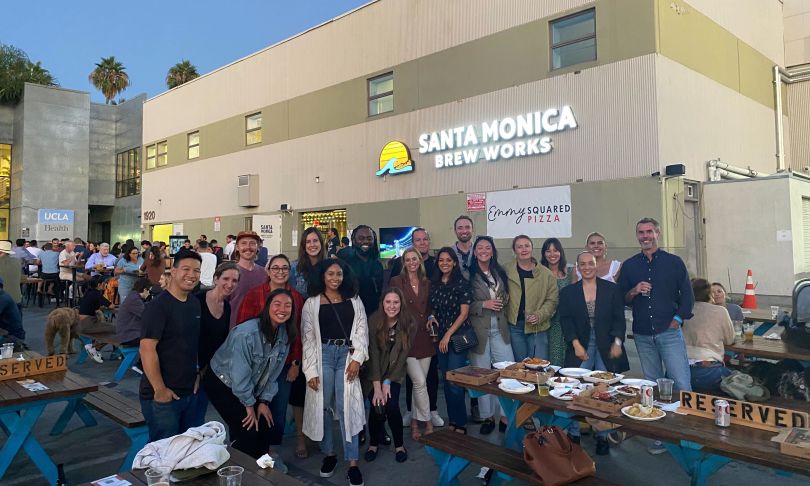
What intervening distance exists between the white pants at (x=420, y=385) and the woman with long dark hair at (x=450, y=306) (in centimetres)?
20

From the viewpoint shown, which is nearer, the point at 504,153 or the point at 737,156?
the point at 504,153

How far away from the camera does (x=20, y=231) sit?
25.1 metres

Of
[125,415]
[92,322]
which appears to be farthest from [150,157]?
[125,415]

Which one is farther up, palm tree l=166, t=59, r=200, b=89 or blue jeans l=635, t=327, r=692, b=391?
palm tree l=166, t=59, r=200, b=89

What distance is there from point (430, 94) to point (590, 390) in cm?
1258

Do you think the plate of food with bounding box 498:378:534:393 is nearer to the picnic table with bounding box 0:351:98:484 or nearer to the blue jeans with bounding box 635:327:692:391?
the blue jeans with bounding box 635:327:692:391

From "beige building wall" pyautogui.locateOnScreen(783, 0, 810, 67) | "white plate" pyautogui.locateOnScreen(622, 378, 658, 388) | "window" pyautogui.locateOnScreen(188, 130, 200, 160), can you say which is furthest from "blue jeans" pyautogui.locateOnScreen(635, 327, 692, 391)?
"window" pyautogui.locateOnScreen(188, 130, 200, 160)

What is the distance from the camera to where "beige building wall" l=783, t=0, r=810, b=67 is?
1712 cm

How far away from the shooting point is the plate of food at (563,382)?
3.77 meters

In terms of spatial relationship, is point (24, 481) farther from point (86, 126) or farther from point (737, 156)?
point (86, 126)

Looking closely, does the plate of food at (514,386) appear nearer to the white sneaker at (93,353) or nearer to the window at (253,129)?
the white sneaker at (93,353)

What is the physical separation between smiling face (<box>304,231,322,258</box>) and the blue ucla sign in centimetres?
2517

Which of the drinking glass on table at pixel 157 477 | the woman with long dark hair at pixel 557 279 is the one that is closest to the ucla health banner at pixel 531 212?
the woman with long dark hair at pixel 557 279

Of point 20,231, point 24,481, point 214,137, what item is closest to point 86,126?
point 20,231
